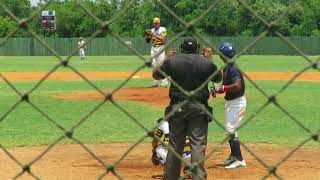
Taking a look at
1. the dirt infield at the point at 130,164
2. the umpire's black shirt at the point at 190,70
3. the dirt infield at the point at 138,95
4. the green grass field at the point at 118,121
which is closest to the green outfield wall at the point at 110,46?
the dirt infield at the point at 138,95

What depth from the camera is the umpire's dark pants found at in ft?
19.7

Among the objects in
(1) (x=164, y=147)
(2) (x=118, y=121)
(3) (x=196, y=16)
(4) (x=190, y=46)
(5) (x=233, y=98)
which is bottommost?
(1) (x=164, y=147)

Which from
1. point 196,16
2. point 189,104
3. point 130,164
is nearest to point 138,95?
point 130,164

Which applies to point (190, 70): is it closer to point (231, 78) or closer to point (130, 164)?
point (231, 78)

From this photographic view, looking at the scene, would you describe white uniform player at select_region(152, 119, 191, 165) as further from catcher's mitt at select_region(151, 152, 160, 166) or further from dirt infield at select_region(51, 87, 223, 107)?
dirt infield at select_region(51, 87, 223, 107)

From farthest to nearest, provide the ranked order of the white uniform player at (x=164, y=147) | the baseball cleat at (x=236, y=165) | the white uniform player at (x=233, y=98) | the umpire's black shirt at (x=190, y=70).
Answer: the baseball cleat at (x=236, y=165) → the white uniform player at (x=233, y=98) → the white uniform player at (x=164, y=147) → the umpire's black shirt at (x=190, y=70)

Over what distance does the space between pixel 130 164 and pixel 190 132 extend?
223 centimetres

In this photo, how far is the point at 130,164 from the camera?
8156mm

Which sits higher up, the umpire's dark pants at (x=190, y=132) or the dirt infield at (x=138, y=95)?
the dirt infield at (x=138, y=95)

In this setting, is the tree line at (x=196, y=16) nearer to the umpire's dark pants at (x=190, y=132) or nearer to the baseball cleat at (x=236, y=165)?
the baseball cleat at (x=236, y=165)

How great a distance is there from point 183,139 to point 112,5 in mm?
54657

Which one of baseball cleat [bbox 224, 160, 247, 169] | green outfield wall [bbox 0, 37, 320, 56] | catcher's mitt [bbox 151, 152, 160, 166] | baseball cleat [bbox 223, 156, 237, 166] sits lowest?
baseball cleat [bbox 224, 160, 247, 169]

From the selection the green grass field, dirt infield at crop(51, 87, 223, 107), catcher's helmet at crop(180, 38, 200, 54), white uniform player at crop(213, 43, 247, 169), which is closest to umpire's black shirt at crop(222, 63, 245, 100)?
white uniform player at crop(213, 43, 247, 169)

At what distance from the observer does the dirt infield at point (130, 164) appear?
24.7ft
